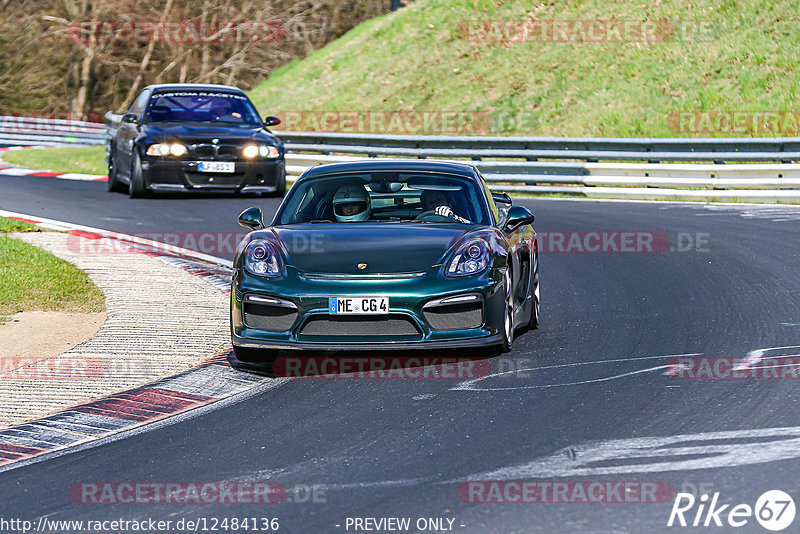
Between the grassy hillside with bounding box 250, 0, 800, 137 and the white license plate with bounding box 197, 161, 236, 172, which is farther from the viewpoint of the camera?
the grassy hillside with bounding box 250, 0, 800, 137

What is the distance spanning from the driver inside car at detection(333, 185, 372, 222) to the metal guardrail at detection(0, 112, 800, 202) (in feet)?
36.2

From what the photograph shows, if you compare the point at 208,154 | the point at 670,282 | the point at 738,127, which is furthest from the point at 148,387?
the point at 738,127

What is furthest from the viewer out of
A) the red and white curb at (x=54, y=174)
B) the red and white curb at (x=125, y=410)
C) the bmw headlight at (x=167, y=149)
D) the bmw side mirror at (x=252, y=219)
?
the red and white curb at (x=54, y=174)

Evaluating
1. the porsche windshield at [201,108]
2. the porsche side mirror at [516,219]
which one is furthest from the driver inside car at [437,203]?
the porsche windshield at [201,108]

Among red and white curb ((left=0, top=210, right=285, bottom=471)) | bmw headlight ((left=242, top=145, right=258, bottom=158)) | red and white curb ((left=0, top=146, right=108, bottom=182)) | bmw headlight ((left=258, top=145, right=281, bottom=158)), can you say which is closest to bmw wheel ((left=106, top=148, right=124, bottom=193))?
bmw headlight ((left=242, top=145, right=258, bottom=158))

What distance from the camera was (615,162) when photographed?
21797mm

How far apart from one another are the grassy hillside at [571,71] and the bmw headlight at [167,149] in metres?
12.0

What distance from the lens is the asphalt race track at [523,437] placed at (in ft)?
16.4

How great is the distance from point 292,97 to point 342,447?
31598 mm

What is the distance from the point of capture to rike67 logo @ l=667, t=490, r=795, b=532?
465cm

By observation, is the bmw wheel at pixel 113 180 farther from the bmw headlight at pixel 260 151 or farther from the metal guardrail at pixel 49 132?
the metal guardrail at pixel 49 132

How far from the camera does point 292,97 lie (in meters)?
36.9

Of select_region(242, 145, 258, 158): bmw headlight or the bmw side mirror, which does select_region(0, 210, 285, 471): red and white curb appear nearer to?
the bmw side mirror

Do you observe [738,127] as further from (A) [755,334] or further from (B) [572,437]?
(B) [572,437]
